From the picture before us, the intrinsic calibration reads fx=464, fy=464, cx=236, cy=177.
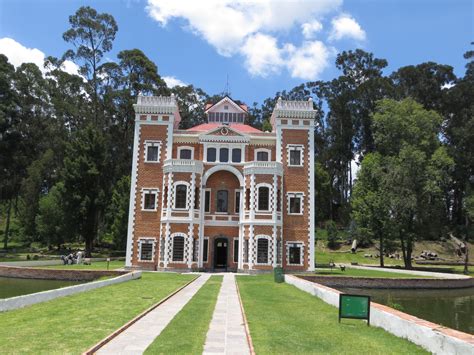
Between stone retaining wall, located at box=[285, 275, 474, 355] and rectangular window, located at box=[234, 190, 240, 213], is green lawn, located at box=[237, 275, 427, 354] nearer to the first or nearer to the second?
stone retaining wall, located at box=[285, 275, 474, 355]

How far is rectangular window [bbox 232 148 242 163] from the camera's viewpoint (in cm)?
3753

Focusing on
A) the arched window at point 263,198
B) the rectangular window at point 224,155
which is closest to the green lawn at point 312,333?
the arched window at point 263,198

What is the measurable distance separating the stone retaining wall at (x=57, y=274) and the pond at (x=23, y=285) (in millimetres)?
641

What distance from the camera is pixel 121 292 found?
1898cm

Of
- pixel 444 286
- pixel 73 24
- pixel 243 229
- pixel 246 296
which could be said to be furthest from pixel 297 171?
pixel 73 24

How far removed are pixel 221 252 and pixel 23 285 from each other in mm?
15561

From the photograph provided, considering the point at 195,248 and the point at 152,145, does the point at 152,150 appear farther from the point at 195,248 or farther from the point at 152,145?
the point at 195,248

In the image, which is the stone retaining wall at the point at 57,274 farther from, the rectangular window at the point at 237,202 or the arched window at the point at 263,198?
the arched window at the point at 263,198

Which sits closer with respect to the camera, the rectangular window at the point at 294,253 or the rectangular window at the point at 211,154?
the rectangular window at the point at 294,253

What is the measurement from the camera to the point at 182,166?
35.7 metres

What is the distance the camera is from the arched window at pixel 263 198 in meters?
35.4

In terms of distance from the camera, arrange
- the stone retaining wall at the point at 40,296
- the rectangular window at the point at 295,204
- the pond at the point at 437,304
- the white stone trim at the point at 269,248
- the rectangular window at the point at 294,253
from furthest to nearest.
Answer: the rectangular window at the point at 295,204 < the rectangular window at the point at 294,253 < the white stone trim at the point at 269,248 < the pond at the point at 437,304 < the stone retaining wall at the point at 40,296

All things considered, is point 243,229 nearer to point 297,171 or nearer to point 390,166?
point 297,171

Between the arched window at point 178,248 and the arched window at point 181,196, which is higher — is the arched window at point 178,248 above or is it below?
below
